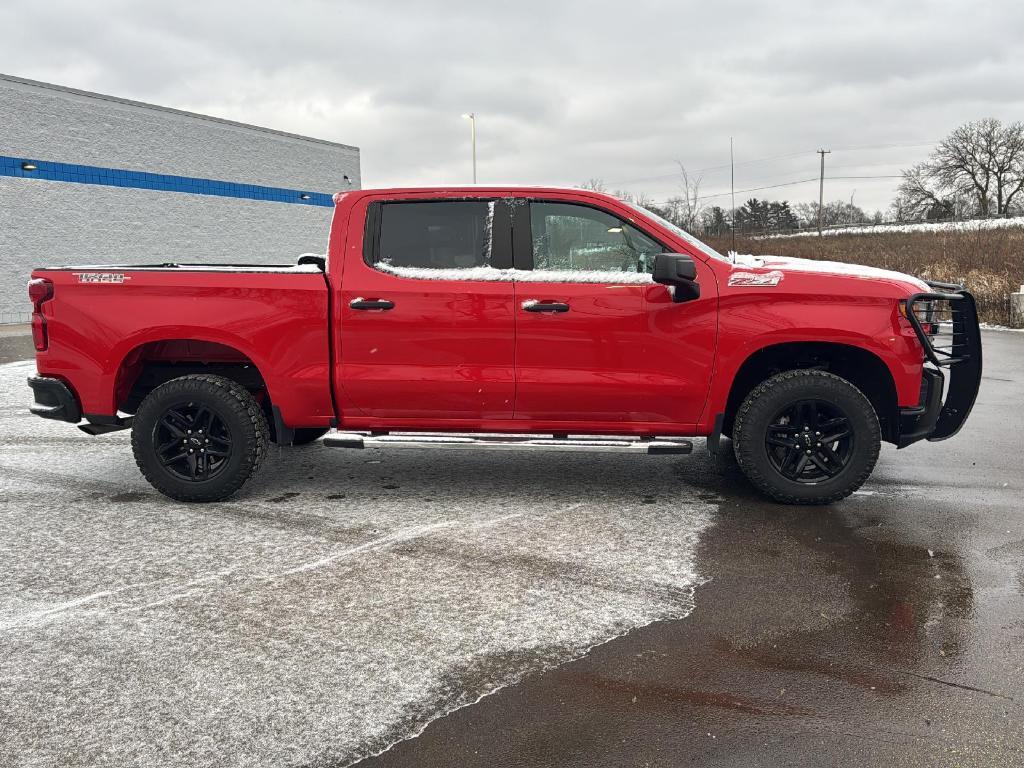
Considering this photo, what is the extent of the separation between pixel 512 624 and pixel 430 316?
2.19 metres

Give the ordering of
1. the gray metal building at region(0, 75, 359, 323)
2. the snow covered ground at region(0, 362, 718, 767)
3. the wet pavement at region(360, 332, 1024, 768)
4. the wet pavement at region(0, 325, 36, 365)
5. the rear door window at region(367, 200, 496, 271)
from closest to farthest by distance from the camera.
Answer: the wet pavement at region(360, 332, 1024, 768), the snow covered ground at region(0, 362, 718, 767), the rear door window at region(367, 200, 496, 271), the wet pavement at region(0, 325, 36, 365), the gray metal building at region(0, 75, 359, 323)

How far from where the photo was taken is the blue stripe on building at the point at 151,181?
21905mm

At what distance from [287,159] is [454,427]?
92.0 feet

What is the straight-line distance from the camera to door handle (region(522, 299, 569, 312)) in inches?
197

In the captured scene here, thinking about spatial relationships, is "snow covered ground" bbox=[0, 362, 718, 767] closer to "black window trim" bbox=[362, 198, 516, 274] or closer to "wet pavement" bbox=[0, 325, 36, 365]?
"black window trim" bbox=[362, 198, 516, 274]

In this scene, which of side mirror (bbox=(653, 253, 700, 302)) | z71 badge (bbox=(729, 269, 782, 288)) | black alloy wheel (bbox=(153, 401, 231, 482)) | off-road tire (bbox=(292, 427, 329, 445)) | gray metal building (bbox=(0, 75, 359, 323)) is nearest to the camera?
side mirror (bbox=(653, 253, 700, 302))

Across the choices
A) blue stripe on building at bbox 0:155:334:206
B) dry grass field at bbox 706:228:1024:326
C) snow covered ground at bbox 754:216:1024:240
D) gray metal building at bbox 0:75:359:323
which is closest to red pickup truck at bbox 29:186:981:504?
dry grass field at bbox 706:228:1024:326

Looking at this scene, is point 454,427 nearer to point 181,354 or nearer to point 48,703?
point 181,354

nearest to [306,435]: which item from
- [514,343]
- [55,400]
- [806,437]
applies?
[55,400]

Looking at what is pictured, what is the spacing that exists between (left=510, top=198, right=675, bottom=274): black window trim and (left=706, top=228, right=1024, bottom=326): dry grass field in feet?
21.5

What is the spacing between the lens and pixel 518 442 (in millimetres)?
5078

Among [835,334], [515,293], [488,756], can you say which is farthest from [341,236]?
[488,756]

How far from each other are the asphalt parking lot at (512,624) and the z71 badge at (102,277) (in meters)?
1.43

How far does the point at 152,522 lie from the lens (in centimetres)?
496
